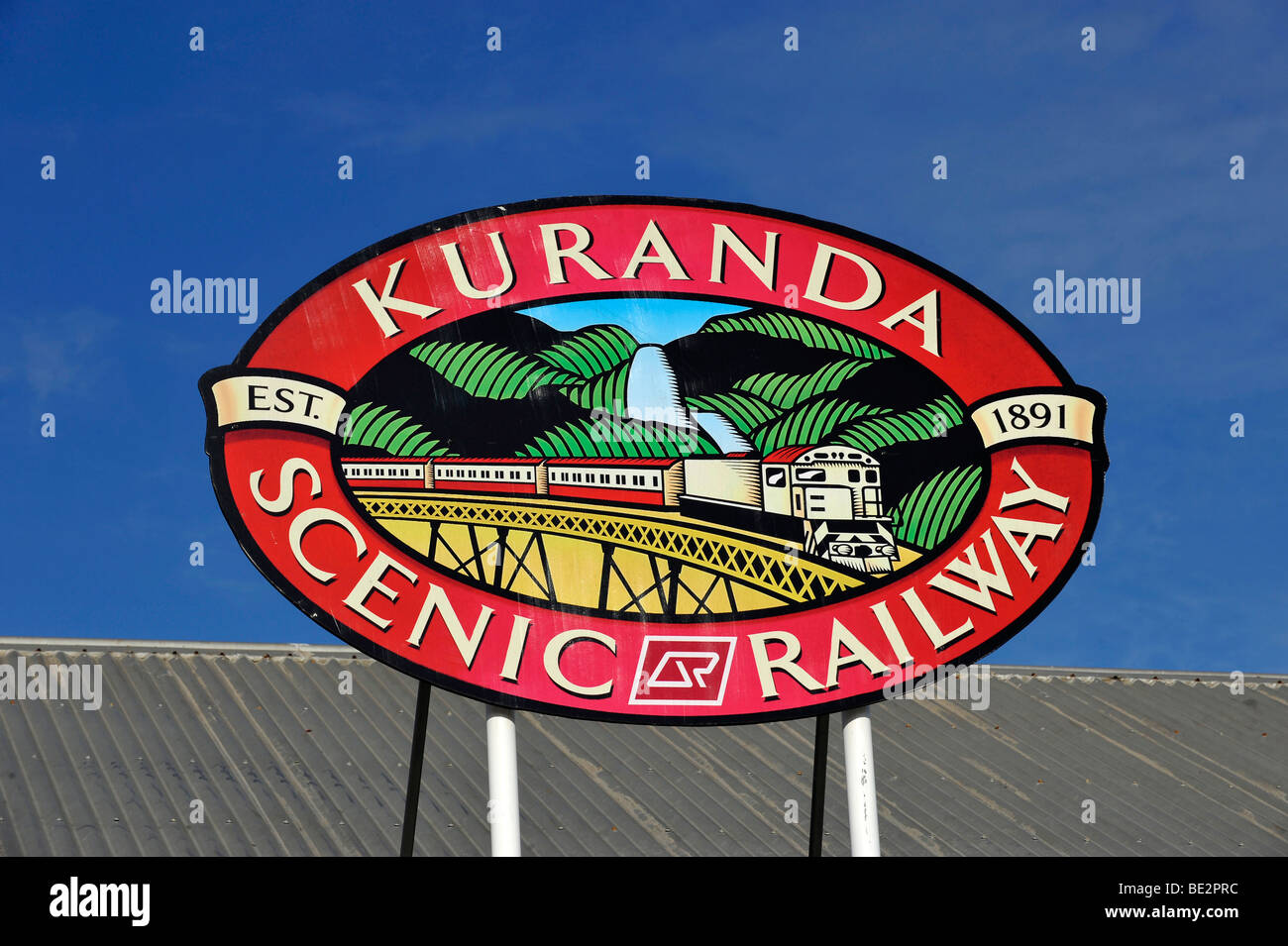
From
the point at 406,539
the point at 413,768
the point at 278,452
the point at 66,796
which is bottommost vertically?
the point at 66,796

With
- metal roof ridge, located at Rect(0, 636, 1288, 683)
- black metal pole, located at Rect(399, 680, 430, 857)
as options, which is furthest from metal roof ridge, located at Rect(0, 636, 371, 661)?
black metal pole, located at Rect(399, 680, 430, 857)

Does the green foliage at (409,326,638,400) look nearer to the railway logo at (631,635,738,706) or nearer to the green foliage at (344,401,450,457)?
the green foliage at (344,401,450,457)

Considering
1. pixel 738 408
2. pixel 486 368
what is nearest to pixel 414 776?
pixel 486 368

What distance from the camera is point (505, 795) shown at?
27.6 ft

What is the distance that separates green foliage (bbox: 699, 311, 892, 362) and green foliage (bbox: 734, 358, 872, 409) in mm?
88

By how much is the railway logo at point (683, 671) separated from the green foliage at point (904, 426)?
5.00ft

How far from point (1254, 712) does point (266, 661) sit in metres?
12.8

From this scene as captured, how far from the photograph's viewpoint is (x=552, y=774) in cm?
1545

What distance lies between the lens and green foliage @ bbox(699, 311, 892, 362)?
9.11 m

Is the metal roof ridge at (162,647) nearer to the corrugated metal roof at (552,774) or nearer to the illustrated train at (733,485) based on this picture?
the corrugated metal roof at (552,774)

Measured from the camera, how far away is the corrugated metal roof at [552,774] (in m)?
13.6

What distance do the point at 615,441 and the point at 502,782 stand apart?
6.72 feet
